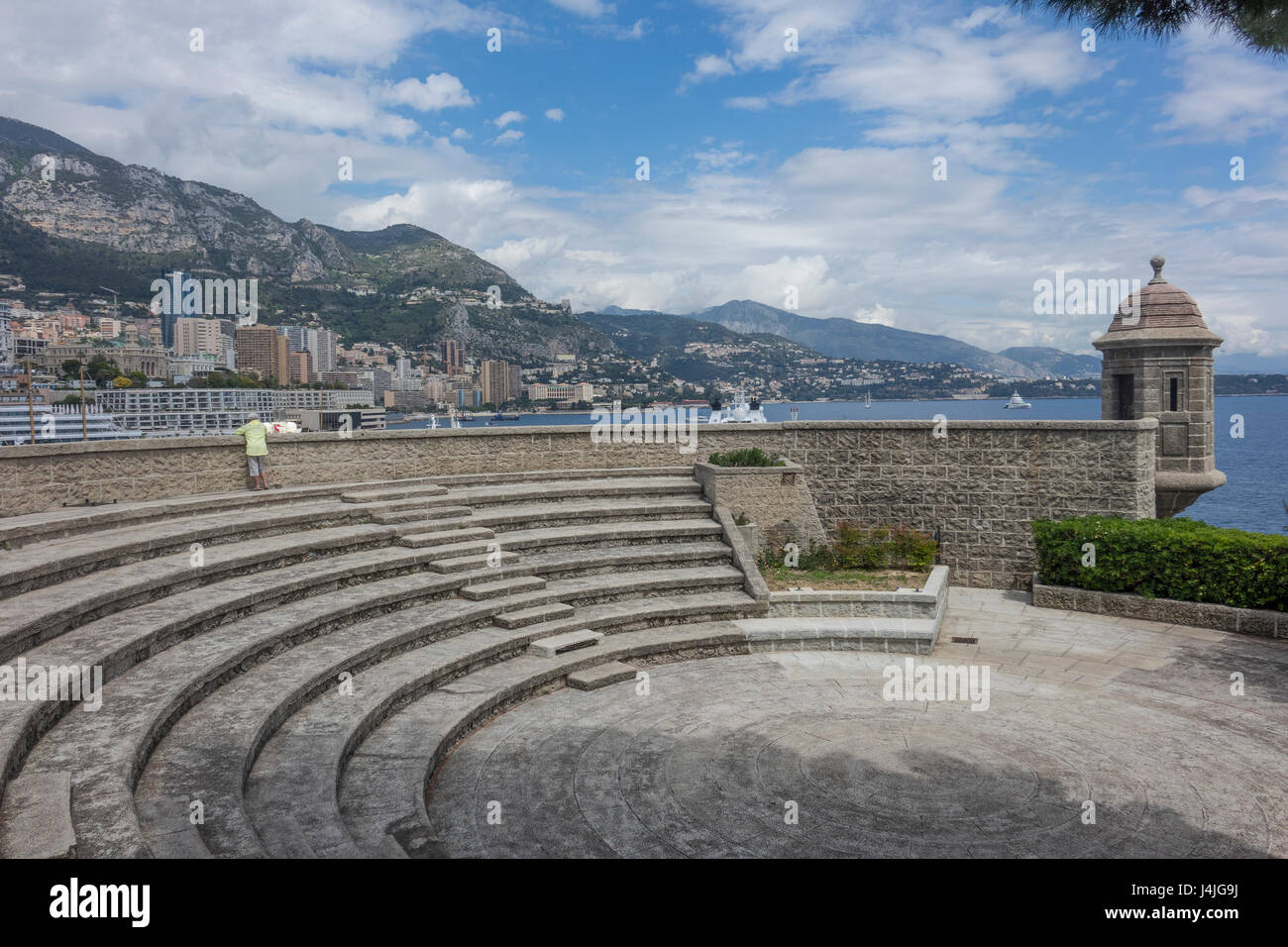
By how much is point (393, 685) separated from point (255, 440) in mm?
6092

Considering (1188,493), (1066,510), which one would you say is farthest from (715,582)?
(1188,493)

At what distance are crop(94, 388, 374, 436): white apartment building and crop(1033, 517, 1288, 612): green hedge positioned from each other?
14590mm

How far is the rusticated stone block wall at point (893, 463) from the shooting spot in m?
13.2

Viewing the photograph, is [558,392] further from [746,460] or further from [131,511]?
[131,511]

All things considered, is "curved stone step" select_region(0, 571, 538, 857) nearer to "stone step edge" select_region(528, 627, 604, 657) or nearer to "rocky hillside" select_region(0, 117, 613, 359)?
"stone step edge" select_region(528, 627, 604, 657)

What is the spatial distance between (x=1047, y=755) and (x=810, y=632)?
12.4ft

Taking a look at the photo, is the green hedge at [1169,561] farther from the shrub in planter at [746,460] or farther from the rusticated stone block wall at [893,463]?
the shrub in planter at [746,460]

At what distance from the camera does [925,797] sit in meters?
6.18

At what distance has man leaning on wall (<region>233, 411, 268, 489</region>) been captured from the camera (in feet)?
39.3

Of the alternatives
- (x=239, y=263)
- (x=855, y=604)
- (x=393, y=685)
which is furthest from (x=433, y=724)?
(x=239, y=263)

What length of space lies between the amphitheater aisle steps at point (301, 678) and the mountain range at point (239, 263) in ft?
185

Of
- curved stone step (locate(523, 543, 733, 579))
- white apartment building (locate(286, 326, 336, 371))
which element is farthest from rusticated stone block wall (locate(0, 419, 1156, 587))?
white apartment building (locate(286, 326, 336, 371))

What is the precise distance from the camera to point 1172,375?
15.8 meters

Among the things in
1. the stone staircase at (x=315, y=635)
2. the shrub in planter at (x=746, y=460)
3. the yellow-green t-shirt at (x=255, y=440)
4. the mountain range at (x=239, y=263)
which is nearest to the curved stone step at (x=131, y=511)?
the stone staircase at (x=315, y=635)
